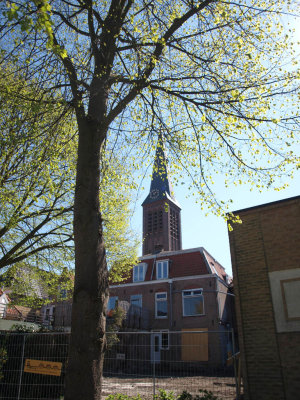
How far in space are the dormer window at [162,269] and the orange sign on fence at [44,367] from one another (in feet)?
65.9

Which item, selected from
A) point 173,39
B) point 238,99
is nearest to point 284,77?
point 238,99

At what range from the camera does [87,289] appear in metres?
4.48

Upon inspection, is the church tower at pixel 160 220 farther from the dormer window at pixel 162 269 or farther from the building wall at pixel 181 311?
the building wall at pixel 181 311

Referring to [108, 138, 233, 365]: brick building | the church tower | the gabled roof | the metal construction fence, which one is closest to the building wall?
[108, 138, 233, 365]: brick building

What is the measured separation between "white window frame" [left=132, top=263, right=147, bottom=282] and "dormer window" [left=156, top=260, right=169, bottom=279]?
1372 millimetres

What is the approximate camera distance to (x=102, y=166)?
7.97 metres

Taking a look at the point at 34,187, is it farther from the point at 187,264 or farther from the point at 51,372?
the point at 187,264

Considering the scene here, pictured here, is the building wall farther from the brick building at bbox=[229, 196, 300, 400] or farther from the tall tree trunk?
the tall tree trunk

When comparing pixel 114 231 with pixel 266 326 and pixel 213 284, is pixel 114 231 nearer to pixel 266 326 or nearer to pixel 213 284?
pixel 266 326

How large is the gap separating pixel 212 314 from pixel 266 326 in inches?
671

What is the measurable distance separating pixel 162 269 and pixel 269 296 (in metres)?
20.7

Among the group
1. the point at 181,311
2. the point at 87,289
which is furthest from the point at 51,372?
the point at 181,311

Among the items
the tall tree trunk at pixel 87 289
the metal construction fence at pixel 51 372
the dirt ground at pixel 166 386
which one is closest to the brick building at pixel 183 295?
the dirt ground at pixel 166 386

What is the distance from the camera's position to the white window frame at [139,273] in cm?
2888
